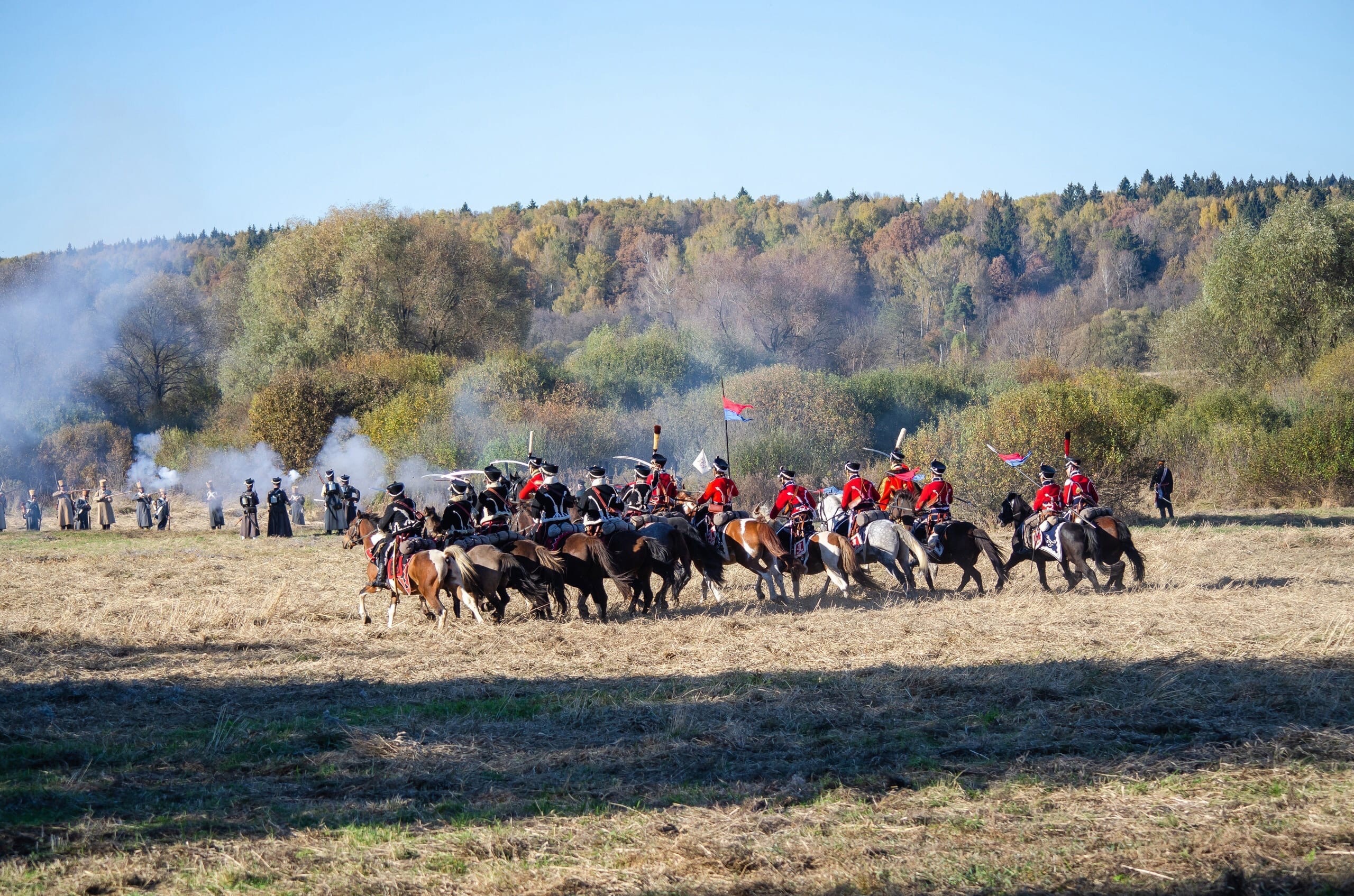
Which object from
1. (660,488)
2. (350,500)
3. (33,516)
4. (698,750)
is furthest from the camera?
(33,516)

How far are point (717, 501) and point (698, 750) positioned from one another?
825 cm

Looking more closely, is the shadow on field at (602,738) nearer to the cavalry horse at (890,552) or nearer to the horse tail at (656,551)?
the horse tail at (656,551)

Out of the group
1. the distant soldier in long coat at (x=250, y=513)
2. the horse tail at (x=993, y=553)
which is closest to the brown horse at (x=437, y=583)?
the horse tail at (x=993, y=553)

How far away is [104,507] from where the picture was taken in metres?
29.9

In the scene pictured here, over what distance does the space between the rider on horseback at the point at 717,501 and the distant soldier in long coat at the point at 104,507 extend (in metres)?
21.2

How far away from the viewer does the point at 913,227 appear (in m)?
92.9


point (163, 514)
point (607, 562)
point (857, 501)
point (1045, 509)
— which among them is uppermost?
point (857, 501)

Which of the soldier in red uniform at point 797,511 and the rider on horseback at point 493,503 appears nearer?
the rider on horseback at point 493,503

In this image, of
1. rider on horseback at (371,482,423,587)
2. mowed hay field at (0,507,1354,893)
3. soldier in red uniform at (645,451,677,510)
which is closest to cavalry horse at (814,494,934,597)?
mowed hay field at (0,507,1354,893)

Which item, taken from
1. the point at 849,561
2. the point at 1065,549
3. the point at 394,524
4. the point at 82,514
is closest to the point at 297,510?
the point at 82,514

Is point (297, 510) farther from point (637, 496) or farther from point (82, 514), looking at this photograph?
point (637, 496)

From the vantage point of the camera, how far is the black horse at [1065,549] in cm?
1367

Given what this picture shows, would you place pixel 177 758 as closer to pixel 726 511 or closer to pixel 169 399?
pixel 726 511

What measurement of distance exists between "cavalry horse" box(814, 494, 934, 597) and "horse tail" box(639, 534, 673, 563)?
2218 mm
